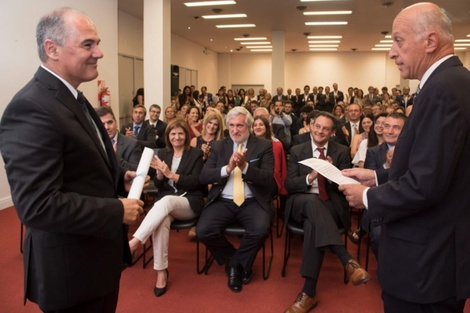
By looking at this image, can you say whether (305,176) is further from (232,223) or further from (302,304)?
(302,304)

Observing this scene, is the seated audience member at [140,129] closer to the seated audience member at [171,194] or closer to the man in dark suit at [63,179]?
the seated audience member at [171,194]

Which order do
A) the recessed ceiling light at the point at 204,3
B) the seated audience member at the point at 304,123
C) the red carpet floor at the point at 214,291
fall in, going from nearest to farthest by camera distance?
the red carpet floor at the point at 214,291 < the seated audience member at the point at 304,123 < the recessed ceiling light at the point at 204,3

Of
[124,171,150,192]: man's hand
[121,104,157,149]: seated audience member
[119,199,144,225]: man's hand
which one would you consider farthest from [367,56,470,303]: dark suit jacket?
[121,104,157,149]: seated audience member

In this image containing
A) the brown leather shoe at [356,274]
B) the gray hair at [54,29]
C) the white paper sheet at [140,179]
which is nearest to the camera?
the gray hair at [54,29]

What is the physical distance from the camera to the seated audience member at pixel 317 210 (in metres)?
2.64

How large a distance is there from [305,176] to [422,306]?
1817mm

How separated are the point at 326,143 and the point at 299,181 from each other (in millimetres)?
465

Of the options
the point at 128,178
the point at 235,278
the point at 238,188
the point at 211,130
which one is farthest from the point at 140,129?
the point at 128,178

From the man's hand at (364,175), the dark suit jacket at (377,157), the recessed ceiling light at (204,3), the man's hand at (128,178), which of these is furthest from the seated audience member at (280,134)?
the recessed ceiling light at (204,3)

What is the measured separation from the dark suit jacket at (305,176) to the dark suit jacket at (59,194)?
1928mm

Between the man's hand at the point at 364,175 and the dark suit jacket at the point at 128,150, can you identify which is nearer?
the man's hand at the point at 364,175

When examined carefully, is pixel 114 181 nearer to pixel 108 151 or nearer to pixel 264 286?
pixel 108 151

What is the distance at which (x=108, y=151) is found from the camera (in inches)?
58.3

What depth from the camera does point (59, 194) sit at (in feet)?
3.82
